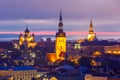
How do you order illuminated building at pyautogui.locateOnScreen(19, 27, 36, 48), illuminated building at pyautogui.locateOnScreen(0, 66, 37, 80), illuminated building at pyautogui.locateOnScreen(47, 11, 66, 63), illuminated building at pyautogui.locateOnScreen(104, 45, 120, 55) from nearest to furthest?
illuminated building at pyautogui.locateOnScreen(0, 66, 37, 80) < illuminated building at pyautogui.locateOnScreen(47, 11, 66, 63) < illuminated building at pyautogui.locateOnScreen(104, 45, 120, 55) < illuminated building at pyautogui.locateOnScreen(19, 27, 36, 48)

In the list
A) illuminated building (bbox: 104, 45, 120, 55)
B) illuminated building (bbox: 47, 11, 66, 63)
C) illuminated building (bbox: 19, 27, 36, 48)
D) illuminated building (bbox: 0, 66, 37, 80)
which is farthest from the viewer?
illuminated building (bbox: 19, 27, 36, 48)

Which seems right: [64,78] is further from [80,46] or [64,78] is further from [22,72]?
[80,46]

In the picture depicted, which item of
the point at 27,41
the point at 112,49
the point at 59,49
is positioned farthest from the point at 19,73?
the point at 27,41

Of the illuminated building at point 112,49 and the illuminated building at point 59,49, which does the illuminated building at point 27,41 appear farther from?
the illuminated building at point 59,49

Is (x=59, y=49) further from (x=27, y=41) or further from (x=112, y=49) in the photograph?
(x=27, y=41)

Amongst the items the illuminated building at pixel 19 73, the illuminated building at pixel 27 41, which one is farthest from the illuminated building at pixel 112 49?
the illuminated building at pixel 19 73

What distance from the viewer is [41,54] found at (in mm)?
81500

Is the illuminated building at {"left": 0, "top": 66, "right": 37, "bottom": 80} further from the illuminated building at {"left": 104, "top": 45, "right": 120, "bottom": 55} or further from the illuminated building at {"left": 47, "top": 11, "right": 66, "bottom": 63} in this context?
the illuminated building at {"left": 104, "top": 45, "right": 120, "bottom": 55}

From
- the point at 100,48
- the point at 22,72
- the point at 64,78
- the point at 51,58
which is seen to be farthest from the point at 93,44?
the point at 64,78

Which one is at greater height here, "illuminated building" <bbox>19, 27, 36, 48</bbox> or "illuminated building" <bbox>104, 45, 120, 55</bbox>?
"illuminated building" <bbox>19, 27, 36, 48</bbox>

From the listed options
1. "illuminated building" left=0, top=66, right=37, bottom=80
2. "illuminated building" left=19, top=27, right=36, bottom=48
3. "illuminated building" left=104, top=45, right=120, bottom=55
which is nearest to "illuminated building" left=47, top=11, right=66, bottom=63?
"illuminated building" left=104, top=45, right=120, bottom=55

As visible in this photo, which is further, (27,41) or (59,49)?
(27,41)

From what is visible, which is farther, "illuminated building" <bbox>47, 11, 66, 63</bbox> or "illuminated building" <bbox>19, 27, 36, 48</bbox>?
"illuminated building" <bbox>19, 27, 36, 48</bbox>

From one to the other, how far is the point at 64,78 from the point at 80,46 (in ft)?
158
